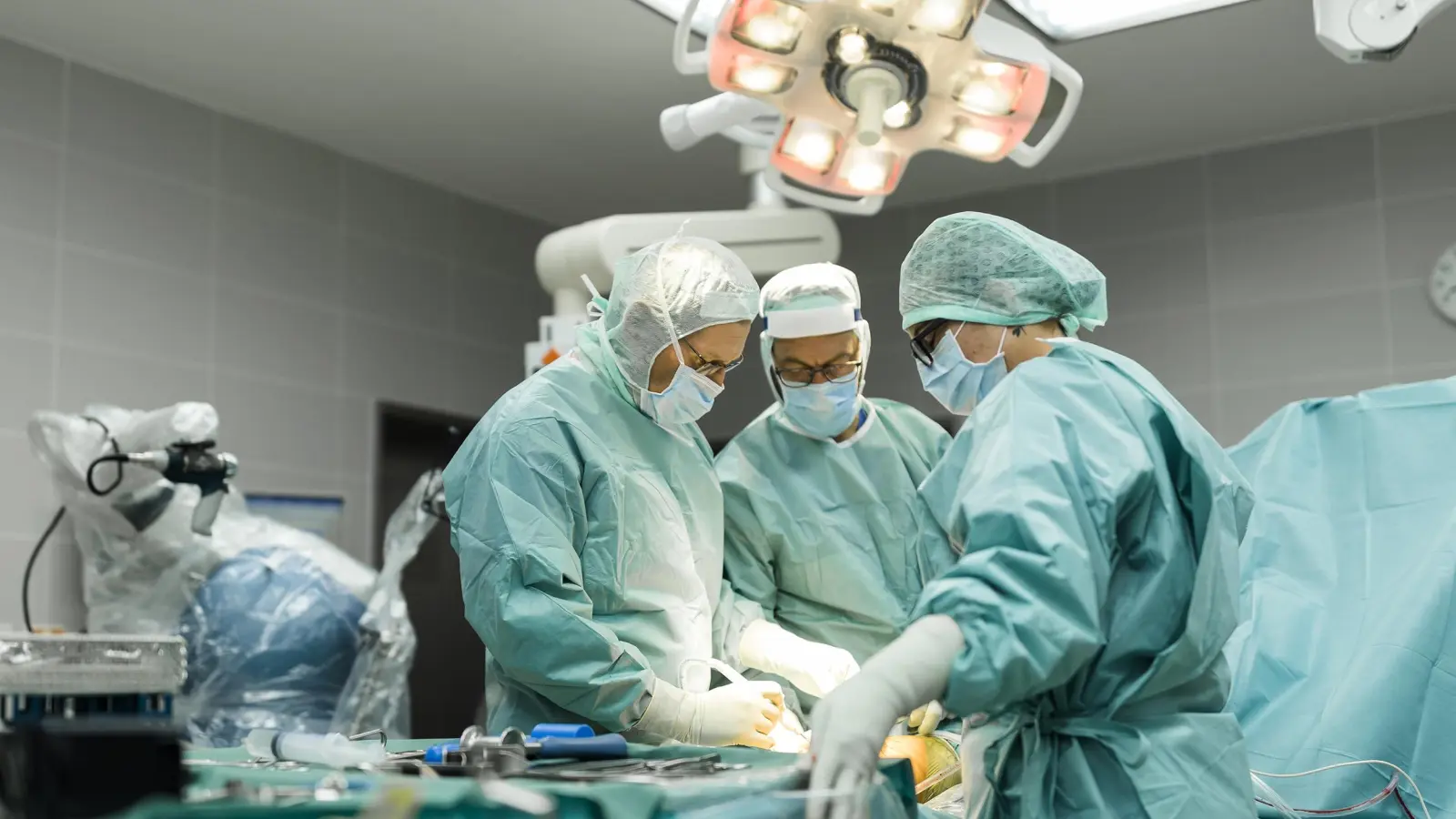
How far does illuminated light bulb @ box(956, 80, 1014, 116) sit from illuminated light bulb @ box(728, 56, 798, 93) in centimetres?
37

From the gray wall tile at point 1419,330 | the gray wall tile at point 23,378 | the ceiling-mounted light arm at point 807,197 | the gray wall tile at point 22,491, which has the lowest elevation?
the gray wall tile at point 22,491

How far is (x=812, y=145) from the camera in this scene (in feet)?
10.4

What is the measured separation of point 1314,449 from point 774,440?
1003mm

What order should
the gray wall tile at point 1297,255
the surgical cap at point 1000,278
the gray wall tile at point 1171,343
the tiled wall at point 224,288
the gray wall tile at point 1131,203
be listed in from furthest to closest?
the gray wall tile at point 1131,203 < the gray wall tile at point 1171,343 < the gray wall tile at point 1297,255 < the tiled wall at point 224,288 < the surgical cap at point 1000,278

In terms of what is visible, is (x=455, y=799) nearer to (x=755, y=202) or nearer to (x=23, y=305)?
(x=755, y=202)

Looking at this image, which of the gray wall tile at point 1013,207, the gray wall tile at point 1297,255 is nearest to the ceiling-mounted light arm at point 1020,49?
the gray wall tile at point 1297,255

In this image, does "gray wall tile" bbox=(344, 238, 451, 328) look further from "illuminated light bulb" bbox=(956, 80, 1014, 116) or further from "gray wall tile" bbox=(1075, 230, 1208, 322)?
"illuminated light bulb" bbox=(956, 80, 1014, 116)

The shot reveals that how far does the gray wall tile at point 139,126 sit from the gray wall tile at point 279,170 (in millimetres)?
78

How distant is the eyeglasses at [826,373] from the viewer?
253 cm

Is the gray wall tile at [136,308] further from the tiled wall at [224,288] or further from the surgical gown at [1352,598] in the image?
the surgical gown at [1352,598]

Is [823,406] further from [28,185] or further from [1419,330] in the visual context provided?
[1419,330]

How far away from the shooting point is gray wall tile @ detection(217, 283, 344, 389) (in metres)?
4.64

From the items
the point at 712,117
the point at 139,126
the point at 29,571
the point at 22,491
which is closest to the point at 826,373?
the point at 712,117

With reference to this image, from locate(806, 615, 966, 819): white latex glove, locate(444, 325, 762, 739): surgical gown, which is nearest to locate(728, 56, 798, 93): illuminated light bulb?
locate(444, 325, 762, 739): surgical gown
